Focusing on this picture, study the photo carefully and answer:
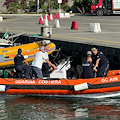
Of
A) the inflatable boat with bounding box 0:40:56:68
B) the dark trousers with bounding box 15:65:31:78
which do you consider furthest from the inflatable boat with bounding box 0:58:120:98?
the inflatable boat with bounding box 0:40:56:68

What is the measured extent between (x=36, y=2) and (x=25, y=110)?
51260 mm

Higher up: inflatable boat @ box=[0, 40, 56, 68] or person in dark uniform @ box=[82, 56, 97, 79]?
person in dark uniform @ box=[82, 56, 97, 79]

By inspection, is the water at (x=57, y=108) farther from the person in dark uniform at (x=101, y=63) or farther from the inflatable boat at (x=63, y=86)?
the person in dark uniform at (x=101, y=63)

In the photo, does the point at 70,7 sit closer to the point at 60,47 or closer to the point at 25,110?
the point at 60,47

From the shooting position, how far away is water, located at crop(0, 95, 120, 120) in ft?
49.7

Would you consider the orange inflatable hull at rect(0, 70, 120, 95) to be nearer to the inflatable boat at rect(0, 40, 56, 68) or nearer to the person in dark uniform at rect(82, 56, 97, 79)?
the person in dark uniform at rect(82, 56, 97, 79)

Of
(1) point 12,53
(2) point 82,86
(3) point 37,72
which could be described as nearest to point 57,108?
(2) point 82,86

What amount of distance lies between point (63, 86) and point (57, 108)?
4.19ft

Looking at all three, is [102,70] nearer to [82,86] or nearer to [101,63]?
[101,63]

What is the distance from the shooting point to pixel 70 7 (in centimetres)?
6500

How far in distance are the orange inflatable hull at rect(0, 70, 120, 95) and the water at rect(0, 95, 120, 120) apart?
0.36 meters

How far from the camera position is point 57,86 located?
57.3ft

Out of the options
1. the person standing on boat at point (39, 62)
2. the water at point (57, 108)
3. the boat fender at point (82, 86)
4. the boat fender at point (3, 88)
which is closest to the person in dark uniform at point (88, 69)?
the boat fender at point (82, 86)

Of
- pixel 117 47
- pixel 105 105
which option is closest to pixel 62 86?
pixel 105 105
